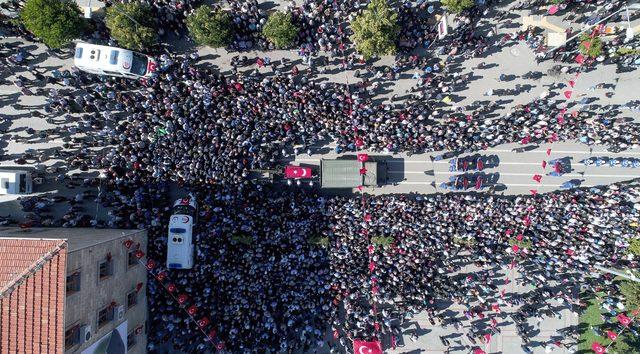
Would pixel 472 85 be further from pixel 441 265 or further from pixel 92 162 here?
pixel 92 162

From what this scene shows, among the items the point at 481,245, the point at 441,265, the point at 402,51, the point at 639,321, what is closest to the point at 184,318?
the point at 441,265

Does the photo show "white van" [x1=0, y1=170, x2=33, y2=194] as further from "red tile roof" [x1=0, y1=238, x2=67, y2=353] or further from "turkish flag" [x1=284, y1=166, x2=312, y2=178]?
"turkish flag" [x1=284, y1=166, x2=312, y2=178]

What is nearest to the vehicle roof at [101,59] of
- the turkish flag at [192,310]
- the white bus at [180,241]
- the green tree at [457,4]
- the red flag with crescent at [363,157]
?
the white bus at [180,241]

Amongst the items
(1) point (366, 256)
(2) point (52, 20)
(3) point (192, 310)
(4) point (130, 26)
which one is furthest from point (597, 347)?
(2) point (52, 20)

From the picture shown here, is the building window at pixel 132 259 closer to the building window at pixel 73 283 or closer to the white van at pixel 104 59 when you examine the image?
the building window at pixel 73 283

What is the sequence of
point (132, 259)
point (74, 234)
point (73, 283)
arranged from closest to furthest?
point (73, 283), point (74, 234), point (132, 259)

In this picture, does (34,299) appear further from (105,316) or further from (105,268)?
(105,316)
